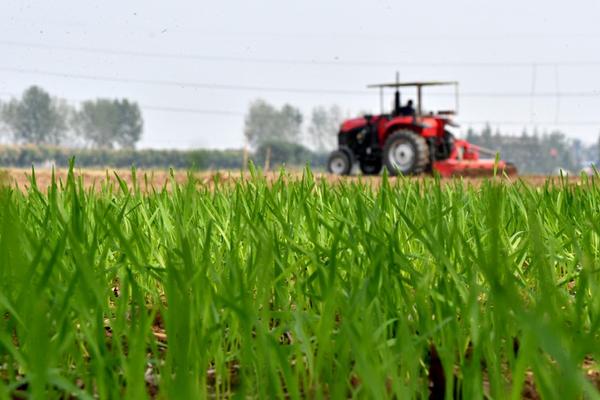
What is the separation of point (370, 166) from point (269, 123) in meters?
105

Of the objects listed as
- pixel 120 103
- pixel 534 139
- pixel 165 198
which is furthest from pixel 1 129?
pixel 165 198

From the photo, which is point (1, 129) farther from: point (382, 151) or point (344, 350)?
point (344, 350)

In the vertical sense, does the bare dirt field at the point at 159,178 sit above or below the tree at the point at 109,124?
below

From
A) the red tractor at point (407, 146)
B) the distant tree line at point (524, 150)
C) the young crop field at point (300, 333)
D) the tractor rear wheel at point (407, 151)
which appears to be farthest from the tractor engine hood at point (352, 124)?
the distant tree line at point (524, 150)

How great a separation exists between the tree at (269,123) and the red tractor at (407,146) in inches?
3954

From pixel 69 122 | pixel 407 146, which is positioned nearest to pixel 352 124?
pixel 407 146

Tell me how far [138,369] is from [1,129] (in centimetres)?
11369

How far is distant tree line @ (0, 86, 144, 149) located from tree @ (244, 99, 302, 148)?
18572 mm

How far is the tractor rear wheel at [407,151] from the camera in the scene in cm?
1299

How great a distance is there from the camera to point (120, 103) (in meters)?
118

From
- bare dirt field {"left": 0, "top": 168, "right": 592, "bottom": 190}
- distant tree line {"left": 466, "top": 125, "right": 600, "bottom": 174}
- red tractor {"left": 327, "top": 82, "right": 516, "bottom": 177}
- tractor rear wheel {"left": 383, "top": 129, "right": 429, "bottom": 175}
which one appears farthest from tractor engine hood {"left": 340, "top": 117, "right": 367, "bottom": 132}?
distant tree line {"left": 466, "top": 125, "right": 600, "bottom": 174}

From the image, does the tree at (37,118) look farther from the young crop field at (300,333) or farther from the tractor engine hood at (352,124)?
the young crop field at (300,333)

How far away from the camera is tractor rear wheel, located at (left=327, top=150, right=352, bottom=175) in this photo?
15.0 metres

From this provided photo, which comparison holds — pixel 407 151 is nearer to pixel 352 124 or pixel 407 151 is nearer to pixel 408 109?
pixel 408 109
